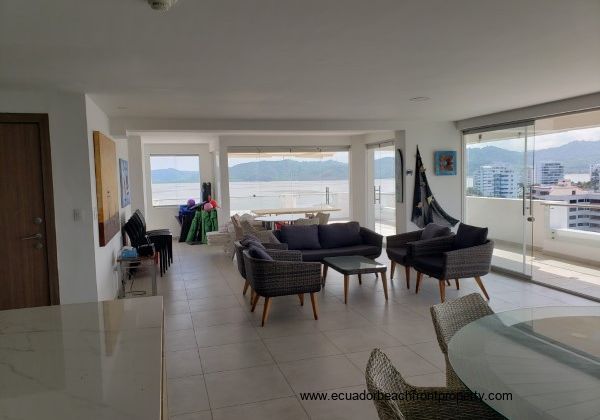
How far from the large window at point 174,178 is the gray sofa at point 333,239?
5227 mm

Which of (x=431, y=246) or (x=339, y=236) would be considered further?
(x=339, y=236)

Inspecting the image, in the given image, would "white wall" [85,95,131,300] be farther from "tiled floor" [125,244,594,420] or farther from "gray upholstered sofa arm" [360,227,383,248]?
"gray upholstered sofa arm" [360,227,383,248]

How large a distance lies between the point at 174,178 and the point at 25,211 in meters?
6.86

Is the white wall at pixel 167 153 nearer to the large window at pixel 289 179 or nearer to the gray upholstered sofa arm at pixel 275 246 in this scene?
the large window at pixel 289 179

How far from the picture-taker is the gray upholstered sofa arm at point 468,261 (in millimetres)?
4977

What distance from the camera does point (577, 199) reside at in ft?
22.1

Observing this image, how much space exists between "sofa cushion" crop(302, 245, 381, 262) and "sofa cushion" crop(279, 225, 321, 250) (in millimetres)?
141

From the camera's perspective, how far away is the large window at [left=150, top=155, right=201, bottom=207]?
10906mm

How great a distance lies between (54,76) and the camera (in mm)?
3594

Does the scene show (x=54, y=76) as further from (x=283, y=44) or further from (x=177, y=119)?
(x=177, y=119)

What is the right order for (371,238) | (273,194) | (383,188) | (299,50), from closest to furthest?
(299,50) < (371,238) < (383,188) < (273,194)

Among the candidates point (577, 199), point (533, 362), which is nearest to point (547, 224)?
point (577, 199)

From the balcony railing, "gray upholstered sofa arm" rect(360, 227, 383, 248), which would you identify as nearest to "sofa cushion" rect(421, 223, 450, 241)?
"gray upholstered sofa arm" rect(360, 227, 383, 248)

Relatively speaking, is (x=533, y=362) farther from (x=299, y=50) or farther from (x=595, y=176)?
(x=595, y=176)
